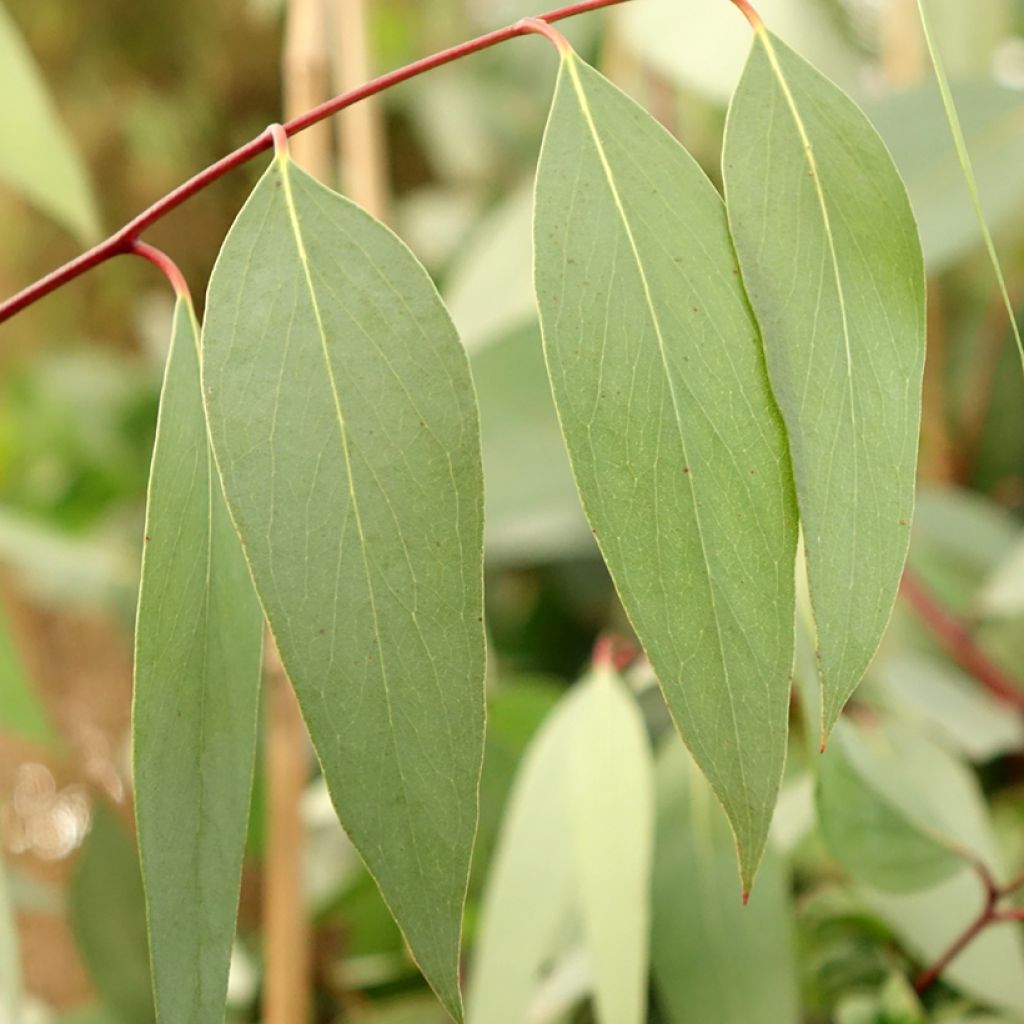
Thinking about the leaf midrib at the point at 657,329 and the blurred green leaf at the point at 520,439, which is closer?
the leaf midrib at the point at 657,329

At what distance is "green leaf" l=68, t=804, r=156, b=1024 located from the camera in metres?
0.64

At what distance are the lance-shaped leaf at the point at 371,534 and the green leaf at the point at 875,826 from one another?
196 millimetres

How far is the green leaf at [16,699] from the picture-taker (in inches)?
20.1

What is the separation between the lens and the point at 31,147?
18.5 inches

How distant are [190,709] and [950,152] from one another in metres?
0.49

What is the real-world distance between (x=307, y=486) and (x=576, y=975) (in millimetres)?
377

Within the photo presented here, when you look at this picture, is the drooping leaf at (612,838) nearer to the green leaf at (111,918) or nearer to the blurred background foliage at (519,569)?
the blurred background foliage at (519,569)

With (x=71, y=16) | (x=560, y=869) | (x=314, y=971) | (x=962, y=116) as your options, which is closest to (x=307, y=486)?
(x=560, y=869)

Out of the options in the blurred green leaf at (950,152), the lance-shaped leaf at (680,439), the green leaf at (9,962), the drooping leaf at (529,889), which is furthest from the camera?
the blurred green leaf at (950,152)

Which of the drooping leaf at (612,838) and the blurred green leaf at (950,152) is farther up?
the blurred green leaf at (950,152)

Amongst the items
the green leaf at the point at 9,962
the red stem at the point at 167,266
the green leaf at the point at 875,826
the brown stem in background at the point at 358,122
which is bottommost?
the green leaf at the point at 875,826

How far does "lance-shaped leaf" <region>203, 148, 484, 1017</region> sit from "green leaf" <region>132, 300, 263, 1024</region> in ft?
0.09

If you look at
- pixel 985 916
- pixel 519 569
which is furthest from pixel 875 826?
pixel 519 569

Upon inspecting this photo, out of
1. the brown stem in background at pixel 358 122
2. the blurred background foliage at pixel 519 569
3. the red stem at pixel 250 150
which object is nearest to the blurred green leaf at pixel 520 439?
the blurred background foliage at pixel 519 569
